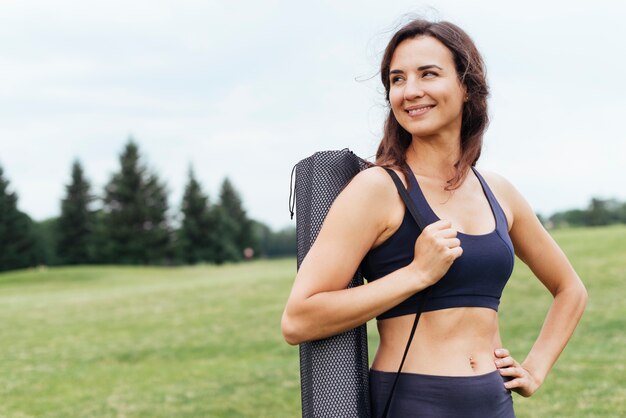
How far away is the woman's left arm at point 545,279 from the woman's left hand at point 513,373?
3.5 inches

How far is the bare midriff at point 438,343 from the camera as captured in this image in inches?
85.9

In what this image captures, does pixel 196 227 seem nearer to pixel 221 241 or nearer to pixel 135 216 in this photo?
pixel 221 241

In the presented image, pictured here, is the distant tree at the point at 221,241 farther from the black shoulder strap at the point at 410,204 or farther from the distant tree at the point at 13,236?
the black shoulder strap at the point at 410,204

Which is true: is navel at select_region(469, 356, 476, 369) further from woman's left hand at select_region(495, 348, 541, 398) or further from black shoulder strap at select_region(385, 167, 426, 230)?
black shoulder strap at select_region(385, 167, 426, 230)

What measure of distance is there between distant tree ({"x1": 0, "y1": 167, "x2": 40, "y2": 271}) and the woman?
195ft

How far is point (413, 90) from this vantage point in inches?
89.2

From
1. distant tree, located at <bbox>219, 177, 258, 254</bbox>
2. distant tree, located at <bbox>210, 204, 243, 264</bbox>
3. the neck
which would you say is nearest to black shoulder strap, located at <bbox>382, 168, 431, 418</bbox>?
the neck

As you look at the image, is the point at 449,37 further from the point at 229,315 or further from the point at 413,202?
the point at 229,315

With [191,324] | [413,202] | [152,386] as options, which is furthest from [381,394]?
[191,324]

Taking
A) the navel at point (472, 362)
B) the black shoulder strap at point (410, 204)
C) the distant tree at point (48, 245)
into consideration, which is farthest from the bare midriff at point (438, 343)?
the distant tree at point (48, 245)

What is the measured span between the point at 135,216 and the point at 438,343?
62.8 metres

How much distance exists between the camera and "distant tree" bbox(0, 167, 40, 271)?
188 ft

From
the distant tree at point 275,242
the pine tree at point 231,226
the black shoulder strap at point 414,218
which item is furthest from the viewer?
the distant tree at point 275,242

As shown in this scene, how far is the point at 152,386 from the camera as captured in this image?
1023 cm
